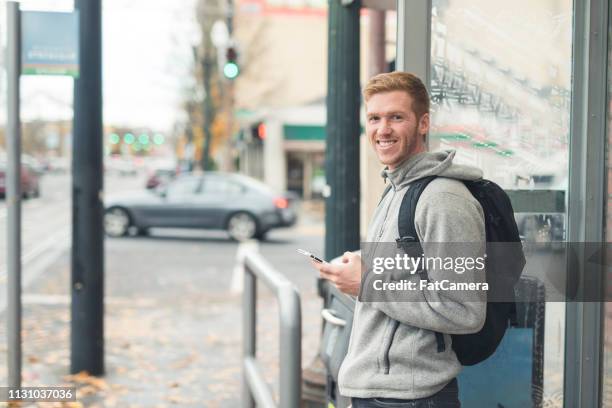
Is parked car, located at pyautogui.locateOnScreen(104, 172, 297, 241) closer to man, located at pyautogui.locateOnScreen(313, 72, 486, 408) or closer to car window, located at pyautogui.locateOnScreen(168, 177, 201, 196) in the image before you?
car window, located at pyautogui.locateOnScreen(168, 177, 201, 196)

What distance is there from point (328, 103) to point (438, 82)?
1974mm

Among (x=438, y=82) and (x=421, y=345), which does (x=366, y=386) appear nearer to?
(x=421, y=345)

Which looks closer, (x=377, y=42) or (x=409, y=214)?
(x=409, y=214)

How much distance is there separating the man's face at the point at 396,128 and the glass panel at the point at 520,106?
0.81 m

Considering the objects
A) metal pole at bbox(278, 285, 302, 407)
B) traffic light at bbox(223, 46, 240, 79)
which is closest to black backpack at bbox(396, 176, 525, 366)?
metal pole at bbox(278, 285, 302, 407)

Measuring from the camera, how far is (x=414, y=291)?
196cm

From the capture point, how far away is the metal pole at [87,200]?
536 centimetres

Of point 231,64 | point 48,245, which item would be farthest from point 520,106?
point 48,245

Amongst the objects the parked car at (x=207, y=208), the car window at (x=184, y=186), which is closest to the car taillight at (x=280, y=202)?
the parked car at (x=207, y=208)

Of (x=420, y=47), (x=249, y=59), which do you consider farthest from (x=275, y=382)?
(x=249, y=59)

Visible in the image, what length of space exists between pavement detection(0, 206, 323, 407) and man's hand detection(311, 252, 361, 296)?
316cm

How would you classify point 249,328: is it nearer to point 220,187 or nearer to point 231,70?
point 231,70

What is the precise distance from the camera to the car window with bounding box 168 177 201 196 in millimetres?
16125

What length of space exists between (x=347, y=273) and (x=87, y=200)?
3750 mm
